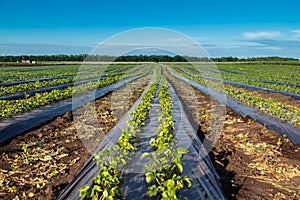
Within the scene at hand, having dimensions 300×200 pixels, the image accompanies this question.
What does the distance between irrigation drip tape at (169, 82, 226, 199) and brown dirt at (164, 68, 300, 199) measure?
0.25m

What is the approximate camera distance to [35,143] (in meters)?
6.54

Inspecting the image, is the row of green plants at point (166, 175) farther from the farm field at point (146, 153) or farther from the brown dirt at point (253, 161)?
the brown dirt at point (253, 161)

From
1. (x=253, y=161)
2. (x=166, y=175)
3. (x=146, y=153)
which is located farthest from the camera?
(x=253, y=161)

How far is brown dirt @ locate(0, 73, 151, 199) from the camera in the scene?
4.45 metres

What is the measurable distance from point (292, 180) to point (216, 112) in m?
5.81

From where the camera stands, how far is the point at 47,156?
5.79 meters

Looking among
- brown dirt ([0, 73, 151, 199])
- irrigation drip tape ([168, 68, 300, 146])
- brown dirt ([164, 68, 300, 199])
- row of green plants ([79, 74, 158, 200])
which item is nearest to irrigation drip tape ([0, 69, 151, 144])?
brown dirt ([0, 73, 151, 199])

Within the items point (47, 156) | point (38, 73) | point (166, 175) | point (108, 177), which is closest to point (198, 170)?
point (166, 175)

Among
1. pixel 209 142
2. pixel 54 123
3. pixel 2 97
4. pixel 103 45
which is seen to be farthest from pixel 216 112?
pixel 2 97

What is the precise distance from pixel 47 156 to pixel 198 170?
123 inches

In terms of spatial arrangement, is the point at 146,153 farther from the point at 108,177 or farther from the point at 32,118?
the point at 32,118

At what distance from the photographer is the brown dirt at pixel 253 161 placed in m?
4.46

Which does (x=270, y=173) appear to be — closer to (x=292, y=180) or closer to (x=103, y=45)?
(x=292, y=180)

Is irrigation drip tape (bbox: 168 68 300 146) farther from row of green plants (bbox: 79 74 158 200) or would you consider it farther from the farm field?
row of green plants (bbox: 79 74 158 200)
